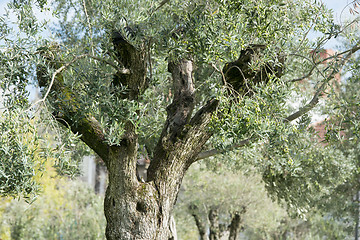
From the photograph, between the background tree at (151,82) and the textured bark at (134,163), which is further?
the textured bark at (134,163)

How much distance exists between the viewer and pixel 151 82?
7074mm

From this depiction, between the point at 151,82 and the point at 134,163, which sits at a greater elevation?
the point at 151,82

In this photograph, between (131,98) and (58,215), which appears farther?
(58,215)

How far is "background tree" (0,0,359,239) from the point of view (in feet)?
16.6

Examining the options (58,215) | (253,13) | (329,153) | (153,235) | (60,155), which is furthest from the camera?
(58,215)

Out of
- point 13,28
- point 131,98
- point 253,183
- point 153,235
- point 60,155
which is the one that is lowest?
point 153,235

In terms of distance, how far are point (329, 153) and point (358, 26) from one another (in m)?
4.68

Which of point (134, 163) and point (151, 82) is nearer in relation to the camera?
point (134, 163)

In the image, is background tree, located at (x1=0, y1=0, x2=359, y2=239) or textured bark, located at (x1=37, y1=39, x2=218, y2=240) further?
textured bark, located at (x1=37, y1=39, x2=218, y2=240)

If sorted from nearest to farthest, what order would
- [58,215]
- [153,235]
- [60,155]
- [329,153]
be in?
[60,155]
[153,235]
[329,153]
[58,215]

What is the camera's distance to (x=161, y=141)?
650 centimetres

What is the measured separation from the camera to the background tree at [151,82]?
5070mm

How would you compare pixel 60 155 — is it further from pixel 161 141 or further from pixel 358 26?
pixel 358 26

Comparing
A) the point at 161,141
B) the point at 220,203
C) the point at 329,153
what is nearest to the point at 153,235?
the point at 161,141
